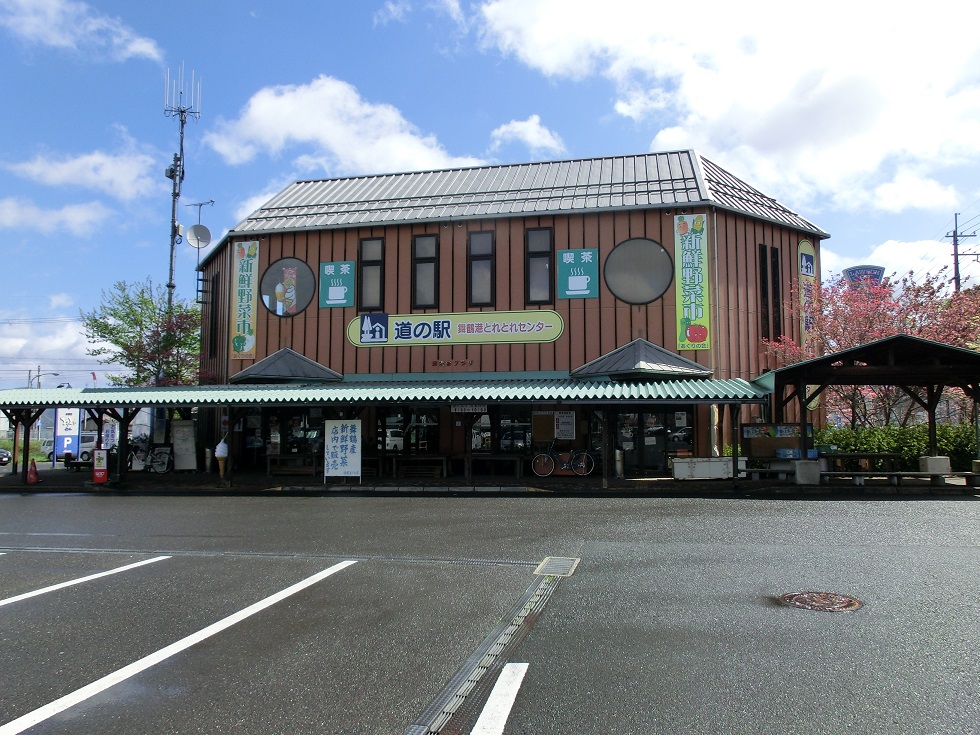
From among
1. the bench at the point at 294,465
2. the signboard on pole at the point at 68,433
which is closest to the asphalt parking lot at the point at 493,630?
the bench at the point at 294,465

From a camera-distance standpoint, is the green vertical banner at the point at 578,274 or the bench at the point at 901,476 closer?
the bench at the point at 901,476

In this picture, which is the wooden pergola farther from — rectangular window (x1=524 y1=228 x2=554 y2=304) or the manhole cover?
the manhole cover

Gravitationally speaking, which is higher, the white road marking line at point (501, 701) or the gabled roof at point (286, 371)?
the gabled roof at point (286, 371)

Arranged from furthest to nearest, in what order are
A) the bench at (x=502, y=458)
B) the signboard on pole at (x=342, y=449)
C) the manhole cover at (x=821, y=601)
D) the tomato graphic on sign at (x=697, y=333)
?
the tomato graphic on sign at (x=697, y=333)
the bench at (x=502, y=458)
the signboard on pole at (x=342, y=449)
the manhole cover at (x=821, y=601)

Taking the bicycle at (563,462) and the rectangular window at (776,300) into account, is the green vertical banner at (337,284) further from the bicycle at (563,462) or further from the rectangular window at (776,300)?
the rectangular window at (776,300)

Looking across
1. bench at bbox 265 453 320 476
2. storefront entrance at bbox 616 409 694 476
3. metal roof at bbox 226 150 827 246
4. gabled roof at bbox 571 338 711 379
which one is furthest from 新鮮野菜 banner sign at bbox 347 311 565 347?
bench at bbox 265 453 320 476

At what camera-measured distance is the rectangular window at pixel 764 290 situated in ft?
66.5

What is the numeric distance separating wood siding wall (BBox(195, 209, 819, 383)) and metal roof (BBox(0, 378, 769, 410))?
113cm

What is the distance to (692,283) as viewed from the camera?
19.3 metres

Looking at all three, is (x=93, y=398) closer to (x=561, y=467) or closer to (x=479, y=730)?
(x=561, y=467)

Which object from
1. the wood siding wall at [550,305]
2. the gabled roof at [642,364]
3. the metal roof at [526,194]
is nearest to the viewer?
the gabled roof at [642,364]

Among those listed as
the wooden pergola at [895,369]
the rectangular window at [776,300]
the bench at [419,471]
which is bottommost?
the bench at [419,471]

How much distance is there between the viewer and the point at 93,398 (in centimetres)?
1831

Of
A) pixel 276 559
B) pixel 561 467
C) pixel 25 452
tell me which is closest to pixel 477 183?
pixel 561 467
